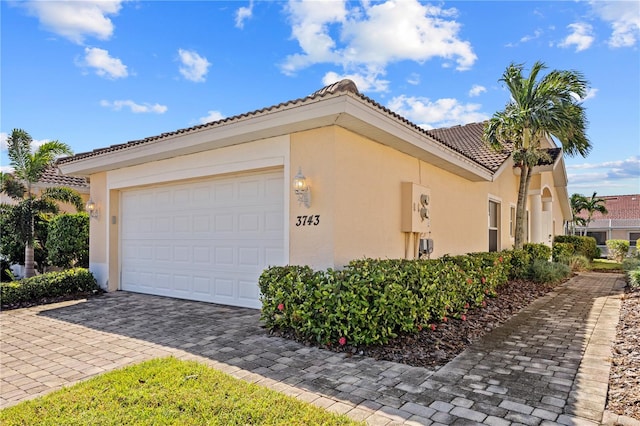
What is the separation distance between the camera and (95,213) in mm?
10688

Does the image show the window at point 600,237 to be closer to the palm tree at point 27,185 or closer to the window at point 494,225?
the window at point 494,225

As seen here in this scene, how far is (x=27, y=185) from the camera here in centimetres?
1091

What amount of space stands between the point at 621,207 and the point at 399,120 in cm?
4187

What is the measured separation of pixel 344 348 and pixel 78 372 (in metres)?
3.27

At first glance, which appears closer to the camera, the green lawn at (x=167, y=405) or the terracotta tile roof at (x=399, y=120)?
the green lawn at (x=167, y=405)

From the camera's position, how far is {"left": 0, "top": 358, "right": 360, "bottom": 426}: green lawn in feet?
10.6

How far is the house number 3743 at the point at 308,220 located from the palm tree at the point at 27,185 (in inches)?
315

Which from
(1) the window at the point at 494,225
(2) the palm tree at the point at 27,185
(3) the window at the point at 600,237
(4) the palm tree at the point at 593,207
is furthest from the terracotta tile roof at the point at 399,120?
(3) the window at the point at 600,237

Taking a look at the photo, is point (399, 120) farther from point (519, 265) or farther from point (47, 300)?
point (47, 300)

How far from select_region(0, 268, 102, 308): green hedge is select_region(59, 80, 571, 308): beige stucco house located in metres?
0.60

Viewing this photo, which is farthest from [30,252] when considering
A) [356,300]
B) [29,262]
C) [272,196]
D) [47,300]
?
[356,300]

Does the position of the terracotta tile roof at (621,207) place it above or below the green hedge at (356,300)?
above

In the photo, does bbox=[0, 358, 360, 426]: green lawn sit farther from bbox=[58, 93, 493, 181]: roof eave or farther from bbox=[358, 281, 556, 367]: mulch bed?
bbox=[58, 93, 493, 181]: roof eave

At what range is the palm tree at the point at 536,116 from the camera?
11758 millimetres
